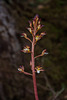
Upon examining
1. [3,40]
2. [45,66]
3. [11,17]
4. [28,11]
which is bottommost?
[45,66]

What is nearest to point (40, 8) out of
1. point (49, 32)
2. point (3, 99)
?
point (49, 32)

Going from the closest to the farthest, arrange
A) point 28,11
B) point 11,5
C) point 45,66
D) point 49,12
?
point 45,66, point 11,5, point 28,11, point 49,12

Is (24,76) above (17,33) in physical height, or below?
below

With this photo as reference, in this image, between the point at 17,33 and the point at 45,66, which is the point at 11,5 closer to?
the point at 17,33

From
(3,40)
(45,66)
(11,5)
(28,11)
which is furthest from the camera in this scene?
(28,11)

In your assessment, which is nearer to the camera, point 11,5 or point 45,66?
point 45,66

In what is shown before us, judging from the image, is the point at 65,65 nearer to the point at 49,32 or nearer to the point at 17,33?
the point at 49,32

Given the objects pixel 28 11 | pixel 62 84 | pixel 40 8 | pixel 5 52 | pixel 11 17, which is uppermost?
pixel 40 8

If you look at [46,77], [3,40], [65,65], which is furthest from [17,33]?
[65,65]

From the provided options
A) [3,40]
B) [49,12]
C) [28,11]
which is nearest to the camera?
[3,40]
